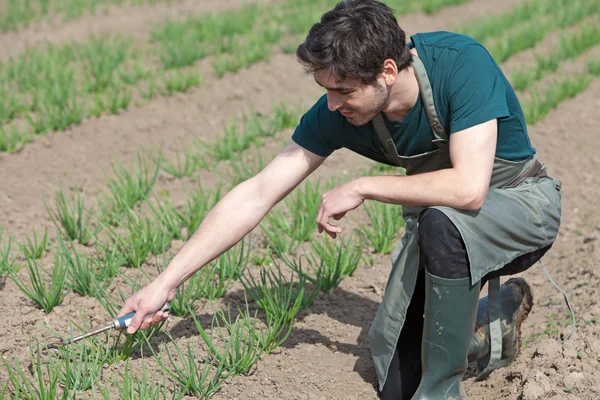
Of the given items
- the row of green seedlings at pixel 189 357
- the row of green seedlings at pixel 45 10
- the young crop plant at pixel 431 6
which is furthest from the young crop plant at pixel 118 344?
the young crop plant at pixel 431 6

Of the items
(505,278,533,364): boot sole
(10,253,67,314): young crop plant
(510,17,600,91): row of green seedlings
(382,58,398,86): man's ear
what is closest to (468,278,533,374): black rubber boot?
(505,278,533,364): boot sole

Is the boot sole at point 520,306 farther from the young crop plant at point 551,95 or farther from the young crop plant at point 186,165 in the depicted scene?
the young crop plant at point 551,95

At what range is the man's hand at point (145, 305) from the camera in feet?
7.38

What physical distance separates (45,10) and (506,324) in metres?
5.97

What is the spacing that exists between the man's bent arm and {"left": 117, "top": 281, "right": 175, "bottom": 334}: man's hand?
63 centimetres

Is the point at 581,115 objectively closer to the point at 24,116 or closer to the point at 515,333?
the point at 515,333

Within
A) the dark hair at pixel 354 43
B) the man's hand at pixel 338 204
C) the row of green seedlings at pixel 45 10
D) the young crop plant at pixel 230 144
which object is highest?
the dark hair at pixel 354 43

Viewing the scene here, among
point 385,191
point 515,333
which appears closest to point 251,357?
point 385,191

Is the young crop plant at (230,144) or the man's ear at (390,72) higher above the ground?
the man's ear at (390,72)

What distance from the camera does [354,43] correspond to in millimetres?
2195

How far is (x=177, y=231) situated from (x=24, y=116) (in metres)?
1.98

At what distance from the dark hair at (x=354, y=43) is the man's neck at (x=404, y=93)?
0.28 ft

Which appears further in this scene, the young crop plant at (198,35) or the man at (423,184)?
the young crop plant at (198,35)

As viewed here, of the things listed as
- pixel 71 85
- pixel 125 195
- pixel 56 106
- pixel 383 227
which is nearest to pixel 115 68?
pixel 71 85
